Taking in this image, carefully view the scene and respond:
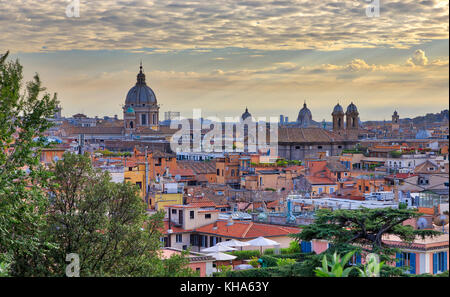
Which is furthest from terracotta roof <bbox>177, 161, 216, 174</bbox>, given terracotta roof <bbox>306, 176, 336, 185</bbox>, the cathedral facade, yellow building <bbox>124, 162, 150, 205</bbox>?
the cathedral facade

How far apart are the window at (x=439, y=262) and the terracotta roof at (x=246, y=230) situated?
3284mm

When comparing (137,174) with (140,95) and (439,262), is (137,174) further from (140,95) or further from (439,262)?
(140,95)

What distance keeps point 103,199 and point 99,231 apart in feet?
0.91

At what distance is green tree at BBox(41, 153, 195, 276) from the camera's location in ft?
15.1

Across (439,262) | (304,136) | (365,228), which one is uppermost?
(304,136)

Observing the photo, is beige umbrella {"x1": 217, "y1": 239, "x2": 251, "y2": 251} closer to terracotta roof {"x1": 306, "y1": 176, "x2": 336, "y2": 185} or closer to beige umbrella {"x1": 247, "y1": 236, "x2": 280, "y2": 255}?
beige umbrella {"x1": 247, "y1": 236, "x2": 280, "y2": 255}

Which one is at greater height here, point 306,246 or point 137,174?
point 137,174

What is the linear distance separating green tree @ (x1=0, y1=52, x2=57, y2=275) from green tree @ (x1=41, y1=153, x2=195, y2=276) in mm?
369

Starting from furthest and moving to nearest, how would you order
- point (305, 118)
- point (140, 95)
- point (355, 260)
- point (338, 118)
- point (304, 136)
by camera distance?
point (140, 95)
point (305, 118)
point (338, 118)
point (304, 136)
point (355, 260)

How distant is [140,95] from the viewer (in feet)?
180

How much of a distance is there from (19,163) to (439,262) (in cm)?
377

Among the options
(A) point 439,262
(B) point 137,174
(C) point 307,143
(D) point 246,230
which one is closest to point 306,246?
(D) point 246,230
